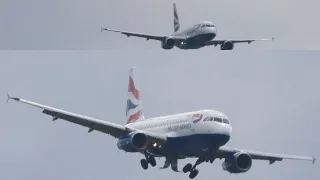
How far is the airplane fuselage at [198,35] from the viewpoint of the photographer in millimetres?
76125

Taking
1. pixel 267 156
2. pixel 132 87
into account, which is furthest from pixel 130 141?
pixel 132 87

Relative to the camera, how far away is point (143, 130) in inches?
2467

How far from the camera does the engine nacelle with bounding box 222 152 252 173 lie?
62.2m

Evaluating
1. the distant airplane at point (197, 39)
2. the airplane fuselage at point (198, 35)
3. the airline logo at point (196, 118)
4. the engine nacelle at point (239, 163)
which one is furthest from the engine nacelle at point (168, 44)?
the airline logo at point (196, 118)

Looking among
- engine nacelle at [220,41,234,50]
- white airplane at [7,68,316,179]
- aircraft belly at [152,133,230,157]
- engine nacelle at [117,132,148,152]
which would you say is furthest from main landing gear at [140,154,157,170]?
engine nacelle at [220,41,234,50]

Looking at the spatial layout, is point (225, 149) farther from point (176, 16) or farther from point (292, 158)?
point (176, 16)

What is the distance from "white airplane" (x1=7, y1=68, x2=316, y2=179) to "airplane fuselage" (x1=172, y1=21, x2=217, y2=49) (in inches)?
552

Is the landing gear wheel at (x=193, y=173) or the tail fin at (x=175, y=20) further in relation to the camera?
the tail fin at (x=175, y=20)

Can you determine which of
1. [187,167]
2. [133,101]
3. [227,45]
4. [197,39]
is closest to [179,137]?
[187,167]

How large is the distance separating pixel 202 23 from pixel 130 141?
20.6 metres

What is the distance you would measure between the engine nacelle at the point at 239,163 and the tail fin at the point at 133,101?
12.2 meters

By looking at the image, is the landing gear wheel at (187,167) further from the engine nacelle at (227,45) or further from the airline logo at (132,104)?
the engine nacelle at (227,45)

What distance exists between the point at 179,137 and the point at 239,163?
496 centimetres

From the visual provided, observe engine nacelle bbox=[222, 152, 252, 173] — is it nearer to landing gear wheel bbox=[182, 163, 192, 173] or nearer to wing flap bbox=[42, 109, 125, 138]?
landing gear wheel bbox=[182, 163, 192, 173]
